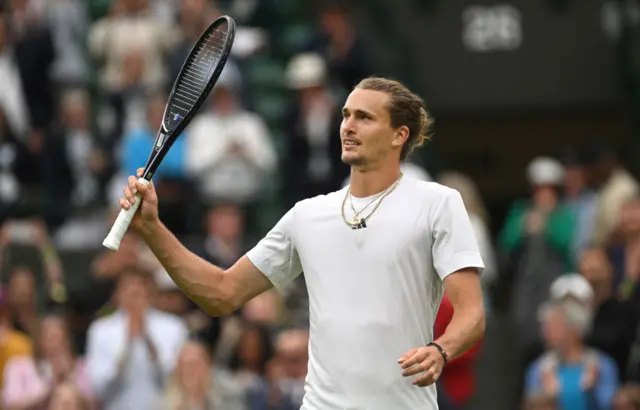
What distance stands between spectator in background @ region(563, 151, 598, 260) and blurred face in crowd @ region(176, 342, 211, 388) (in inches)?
132

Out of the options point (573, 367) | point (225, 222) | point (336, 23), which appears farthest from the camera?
point (336, 23)

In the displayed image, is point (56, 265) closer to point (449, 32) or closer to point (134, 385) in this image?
point (134, 385)

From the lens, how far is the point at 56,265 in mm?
11633

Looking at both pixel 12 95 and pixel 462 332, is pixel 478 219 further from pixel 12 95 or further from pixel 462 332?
pixel 462 332

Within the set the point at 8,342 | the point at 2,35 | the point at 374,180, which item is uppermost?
the point at 2,35

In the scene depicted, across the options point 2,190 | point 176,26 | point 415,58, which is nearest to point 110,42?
point 176,26

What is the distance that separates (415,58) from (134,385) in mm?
6309

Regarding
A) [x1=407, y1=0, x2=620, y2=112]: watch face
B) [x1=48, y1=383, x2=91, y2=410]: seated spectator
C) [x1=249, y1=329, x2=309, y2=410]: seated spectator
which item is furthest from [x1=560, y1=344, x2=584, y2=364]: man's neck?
[x1=407, y1=0, x2=620, y2=112]: watch face

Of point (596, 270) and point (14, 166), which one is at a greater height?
point (14, 166)

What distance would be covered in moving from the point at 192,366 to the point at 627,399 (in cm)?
263

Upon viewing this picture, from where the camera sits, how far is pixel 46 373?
10.1m

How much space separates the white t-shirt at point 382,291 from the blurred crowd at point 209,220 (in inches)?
119

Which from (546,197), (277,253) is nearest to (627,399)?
(546,197)

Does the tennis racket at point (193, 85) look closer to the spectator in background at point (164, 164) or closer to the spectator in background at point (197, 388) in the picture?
the spectator in background at point (197, 388)
